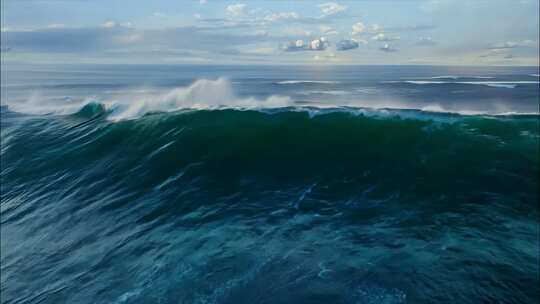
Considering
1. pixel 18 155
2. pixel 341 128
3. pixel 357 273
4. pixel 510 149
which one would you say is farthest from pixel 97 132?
pixel 510 149

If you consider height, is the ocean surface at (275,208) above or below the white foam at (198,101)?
below

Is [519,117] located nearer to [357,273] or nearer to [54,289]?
[357,273]

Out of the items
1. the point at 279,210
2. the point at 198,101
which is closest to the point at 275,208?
the point at 279,210

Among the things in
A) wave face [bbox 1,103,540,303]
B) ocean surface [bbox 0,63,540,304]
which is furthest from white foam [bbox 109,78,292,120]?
wave face [bbox 1,103,540,303]

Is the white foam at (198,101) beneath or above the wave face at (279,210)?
Answer: above

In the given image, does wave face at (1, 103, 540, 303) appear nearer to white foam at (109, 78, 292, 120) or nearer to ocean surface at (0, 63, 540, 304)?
ocean surface at (0, 63, 540, 304)

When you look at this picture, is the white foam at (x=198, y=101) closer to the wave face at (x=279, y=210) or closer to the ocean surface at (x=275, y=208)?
the ocean surface at (x=275, y=208)

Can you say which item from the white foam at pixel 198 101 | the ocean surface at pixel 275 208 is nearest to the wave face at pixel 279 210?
the ocean surface at pixel 275 208

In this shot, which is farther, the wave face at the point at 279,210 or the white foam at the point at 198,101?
the white foam at the point at 198,101
